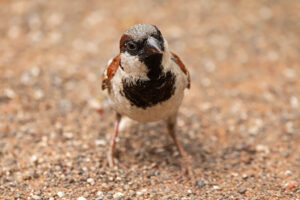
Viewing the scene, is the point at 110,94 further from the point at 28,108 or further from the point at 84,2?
the point at 84,2

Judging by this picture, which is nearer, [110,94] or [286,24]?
[110,94]

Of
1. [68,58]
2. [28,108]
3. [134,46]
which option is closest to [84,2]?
[68,58]

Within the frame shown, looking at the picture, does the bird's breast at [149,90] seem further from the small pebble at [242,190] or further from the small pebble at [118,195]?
the small pebble at [242,190]

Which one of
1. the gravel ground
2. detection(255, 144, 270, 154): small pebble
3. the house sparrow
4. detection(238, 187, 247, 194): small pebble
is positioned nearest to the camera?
the house sparrow

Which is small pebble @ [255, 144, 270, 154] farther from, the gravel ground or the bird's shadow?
the bird's shadow

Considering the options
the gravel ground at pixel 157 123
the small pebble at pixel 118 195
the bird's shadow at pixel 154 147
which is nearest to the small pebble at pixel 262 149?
the gravel ground at pixel 157 123

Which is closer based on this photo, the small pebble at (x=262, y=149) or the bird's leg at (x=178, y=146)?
the bird's leg at (x=178, y=146)

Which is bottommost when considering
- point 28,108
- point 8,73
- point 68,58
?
point 28,108

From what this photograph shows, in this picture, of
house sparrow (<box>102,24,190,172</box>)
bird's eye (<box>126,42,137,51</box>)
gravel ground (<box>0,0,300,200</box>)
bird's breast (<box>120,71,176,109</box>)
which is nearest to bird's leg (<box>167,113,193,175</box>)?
gravel ground (<box>0,0,300,200</box>)

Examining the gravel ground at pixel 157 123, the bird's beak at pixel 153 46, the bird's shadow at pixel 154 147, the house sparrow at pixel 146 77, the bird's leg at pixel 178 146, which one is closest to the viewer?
the bird's beak at pixel 153 46
